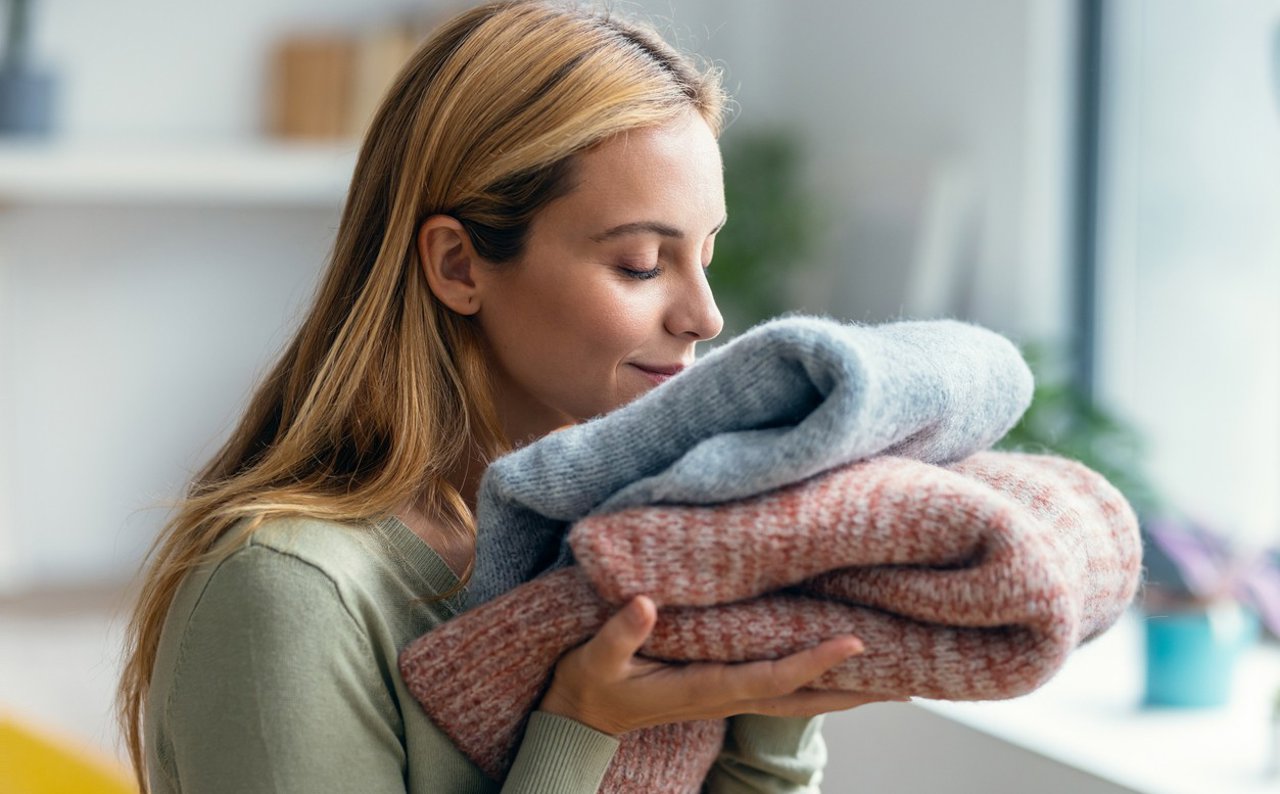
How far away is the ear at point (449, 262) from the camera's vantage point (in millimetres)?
1032

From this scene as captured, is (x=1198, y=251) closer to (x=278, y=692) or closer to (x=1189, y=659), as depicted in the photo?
(x=1189, y=659)

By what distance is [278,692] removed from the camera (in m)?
0.86

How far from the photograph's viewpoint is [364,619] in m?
0.91

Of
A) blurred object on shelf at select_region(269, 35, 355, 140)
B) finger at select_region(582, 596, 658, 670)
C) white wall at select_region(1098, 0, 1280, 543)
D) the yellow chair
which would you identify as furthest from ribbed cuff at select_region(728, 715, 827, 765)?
blurred object on shelf at select_region(269, 35, 355, 140)

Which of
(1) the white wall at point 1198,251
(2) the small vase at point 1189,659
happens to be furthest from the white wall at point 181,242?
(2) the small vase at point 1189,659

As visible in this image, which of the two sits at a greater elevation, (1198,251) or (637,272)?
(637,272)

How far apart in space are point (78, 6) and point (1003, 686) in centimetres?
401

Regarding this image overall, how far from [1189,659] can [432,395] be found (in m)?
1.06

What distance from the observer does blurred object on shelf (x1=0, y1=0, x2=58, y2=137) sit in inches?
147

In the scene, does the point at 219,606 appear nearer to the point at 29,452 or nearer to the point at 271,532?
the point at 271,532

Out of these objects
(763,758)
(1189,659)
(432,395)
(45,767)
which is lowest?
(45,767)

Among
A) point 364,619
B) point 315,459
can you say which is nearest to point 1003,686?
point 364,619

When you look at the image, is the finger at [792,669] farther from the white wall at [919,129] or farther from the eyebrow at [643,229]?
the white wall at [919,129]

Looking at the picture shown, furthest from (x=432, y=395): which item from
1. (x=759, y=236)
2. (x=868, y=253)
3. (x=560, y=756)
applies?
(x=868, y=253)
